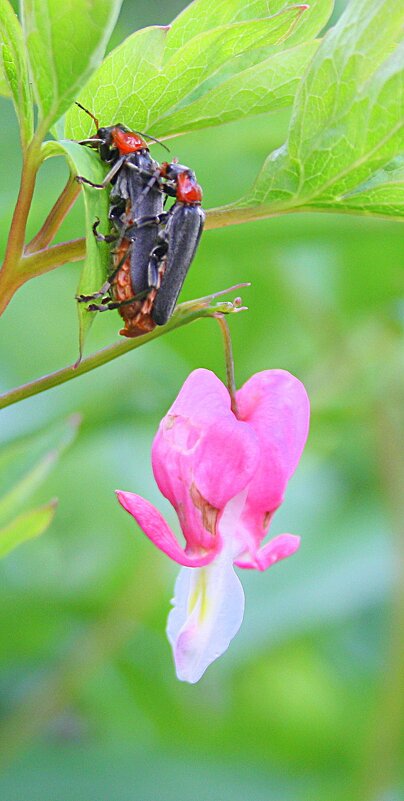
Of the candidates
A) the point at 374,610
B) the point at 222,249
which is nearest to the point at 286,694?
the point at 374,610

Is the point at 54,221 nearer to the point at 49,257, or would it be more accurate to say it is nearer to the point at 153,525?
the point at 49,257

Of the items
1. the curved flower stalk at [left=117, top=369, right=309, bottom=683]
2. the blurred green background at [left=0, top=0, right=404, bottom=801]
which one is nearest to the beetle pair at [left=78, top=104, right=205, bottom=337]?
the curved flower stalk at [left=117, top=369, right=309, bottom=683]

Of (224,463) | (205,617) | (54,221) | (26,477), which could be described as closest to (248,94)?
(54,221)

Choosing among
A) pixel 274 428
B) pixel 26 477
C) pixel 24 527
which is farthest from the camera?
pixel 26 477

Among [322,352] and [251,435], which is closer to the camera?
[251,435]

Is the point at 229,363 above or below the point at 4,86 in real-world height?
below

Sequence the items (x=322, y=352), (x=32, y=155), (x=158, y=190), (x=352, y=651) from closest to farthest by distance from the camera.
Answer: (x=32, y=155), (x=158, y=190), (x=322, y=352), (x=352, y=651)

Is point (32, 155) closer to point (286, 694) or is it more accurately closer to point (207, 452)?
point (207, 452)
